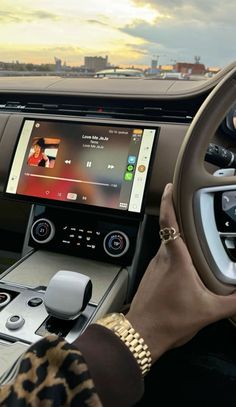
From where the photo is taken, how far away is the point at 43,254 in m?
1.58

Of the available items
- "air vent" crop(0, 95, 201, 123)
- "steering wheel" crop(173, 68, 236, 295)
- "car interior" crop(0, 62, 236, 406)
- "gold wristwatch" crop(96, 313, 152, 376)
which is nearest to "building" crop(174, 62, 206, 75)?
"car interior" crop(0, 62, 236, 406)

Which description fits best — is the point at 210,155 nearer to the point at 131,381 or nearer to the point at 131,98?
the point at 131,381

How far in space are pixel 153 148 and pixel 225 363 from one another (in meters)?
0.88

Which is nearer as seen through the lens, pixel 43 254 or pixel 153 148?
pixel 153 148

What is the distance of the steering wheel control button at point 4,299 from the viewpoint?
1287mm

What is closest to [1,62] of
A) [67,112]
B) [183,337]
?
[67,112]

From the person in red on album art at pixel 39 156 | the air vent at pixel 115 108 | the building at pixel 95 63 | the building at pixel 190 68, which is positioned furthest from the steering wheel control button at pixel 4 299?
the building at pixel 95 63

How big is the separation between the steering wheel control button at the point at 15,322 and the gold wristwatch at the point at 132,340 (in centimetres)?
40

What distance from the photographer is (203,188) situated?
0.92m

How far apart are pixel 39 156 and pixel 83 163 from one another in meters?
0.16

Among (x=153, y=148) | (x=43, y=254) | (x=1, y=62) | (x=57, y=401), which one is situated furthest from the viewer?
(x=1, y=62)

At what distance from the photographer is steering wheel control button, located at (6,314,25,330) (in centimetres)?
117

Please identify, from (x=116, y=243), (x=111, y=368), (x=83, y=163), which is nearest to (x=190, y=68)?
(x=83, y=163)

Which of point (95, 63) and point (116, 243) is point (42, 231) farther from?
point (95, 63)
